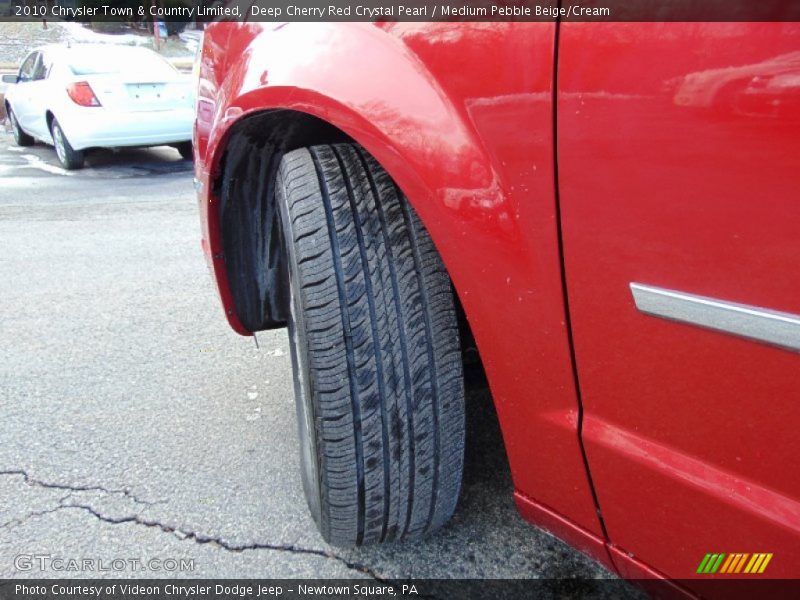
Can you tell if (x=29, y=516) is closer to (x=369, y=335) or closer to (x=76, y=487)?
(x=76, y=487)

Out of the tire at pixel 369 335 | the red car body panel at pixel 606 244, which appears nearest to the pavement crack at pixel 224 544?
the tire at pixel 369 335

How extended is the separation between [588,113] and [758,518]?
0.59 metres

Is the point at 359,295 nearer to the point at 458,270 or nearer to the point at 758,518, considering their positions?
the point at 458,270

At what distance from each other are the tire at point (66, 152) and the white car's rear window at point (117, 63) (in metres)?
0.73

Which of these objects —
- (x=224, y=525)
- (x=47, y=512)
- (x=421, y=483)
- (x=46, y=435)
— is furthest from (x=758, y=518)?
(x=46, y=435)

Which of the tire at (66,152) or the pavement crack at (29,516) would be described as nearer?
the pavement crack at (29,516)

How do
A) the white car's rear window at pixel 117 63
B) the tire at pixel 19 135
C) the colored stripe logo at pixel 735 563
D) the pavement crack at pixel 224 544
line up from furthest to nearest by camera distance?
the tire at pixel 19 135, the white car's rear window at pixel 117 63, the pavement crack at pixel 224 544, the colored stripe logo at pixel 735 563

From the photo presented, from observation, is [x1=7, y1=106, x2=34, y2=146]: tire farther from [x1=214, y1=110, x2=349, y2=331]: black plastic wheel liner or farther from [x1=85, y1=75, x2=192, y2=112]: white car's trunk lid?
[x1=214, y1=110, x2=349, y2=331]: black plastic wheel liner

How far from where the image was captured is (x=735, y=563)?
94 cm

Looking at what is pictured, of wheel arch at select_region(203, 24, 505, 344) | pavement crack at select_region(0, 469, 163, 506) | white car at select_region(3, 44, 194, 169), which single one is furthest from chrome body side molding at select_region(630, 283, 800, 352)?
white car at select_region(3, 44, 194, 169)

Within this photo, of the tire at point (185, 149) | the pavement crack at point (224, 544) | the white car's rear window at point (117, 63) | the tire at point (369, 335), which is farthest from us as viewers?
the tire at point (185, 149)

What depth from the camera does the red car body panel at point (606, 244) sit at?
80 centimetres

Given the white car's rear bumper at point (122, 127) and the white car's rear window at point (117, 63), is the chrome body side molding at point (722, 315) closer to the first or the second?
the white car's rear bumper at point (122, 127)

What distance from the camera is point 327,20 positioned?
1291mm
